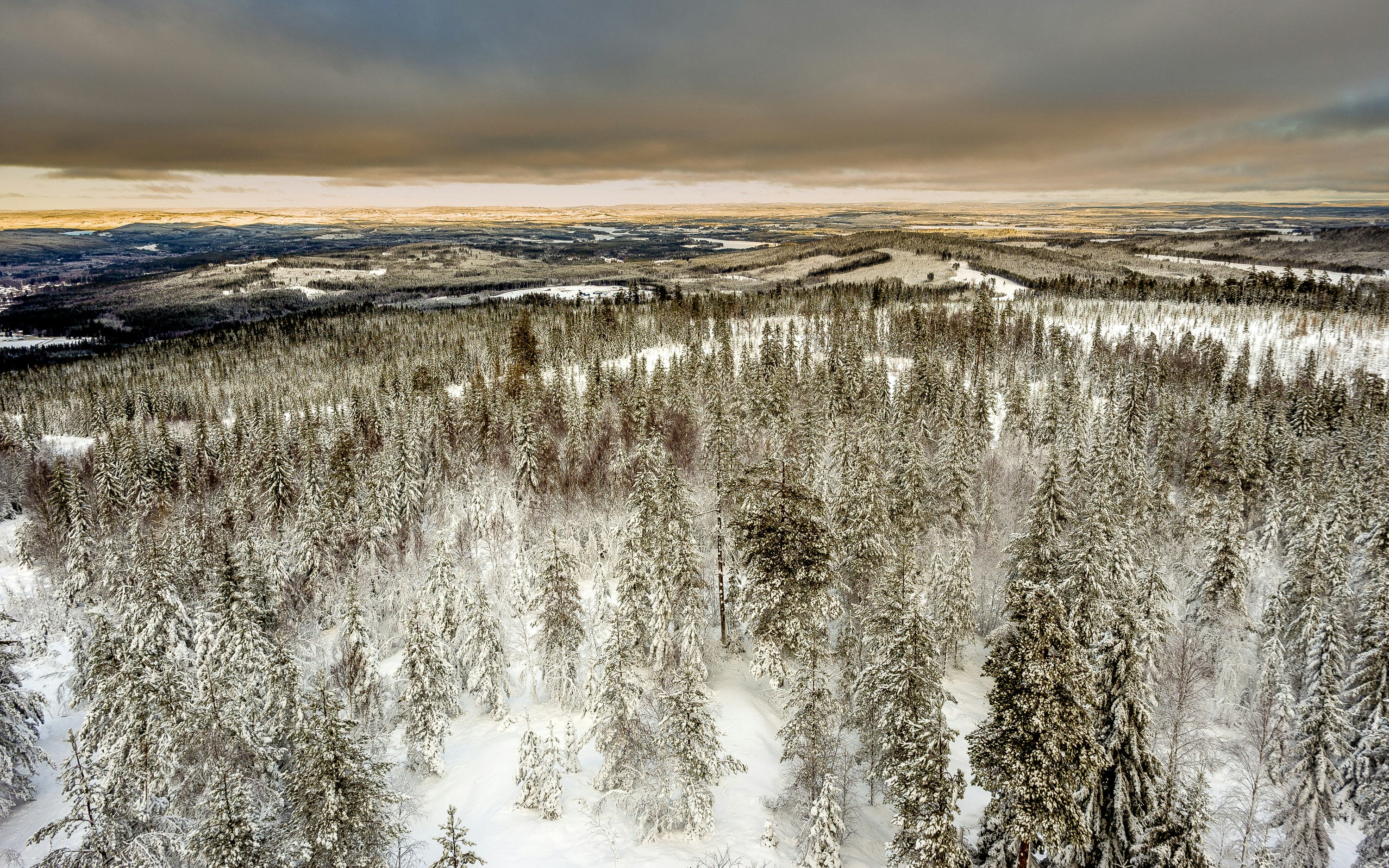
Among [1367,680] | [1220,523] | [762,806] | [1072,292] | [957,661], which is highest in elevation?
[1072,292]

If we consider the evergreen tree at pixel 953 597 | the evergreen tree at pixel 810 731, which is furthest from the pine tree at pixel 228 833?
the evergreen tree at pixel 953 597

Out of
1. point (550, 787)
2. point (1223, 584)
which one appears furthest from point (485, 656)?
point (1223, 584)

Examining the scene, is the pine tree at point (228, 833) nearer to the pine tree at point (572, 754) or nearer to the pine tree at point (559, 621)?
the pine tree at point (572, 754)

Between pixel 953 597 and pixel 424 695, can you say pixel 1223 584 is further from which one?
pixel 424 695

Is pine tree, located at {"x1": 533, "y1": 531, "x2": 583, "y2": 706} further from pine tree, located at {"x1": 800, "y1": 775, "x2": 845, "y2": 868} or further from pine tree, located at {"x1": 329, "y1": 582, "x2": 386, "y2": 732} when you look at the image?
pine tree, located at {"x1": 800, "y1": 775, "x2": 845, "y2": 868}

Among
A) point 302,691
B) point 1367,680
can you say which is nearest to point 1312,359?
point 1367,680

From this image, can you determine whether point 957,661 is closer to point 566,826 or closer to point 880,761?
point 880,761

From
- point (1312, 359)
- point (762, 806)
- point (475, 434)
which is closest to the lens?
point (762, 806)
